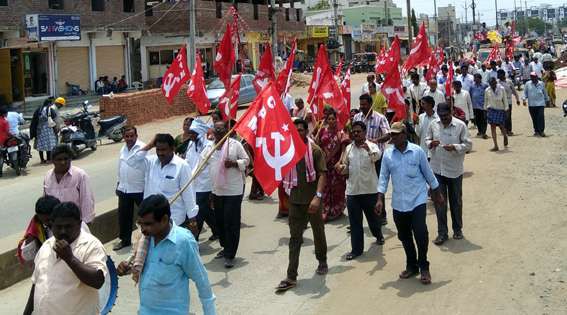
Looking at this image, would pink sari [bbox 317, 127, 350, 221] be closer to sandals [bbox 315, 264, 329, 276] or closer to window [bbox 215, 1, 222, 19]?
sandals [bbox 315, 264, 329, 276]

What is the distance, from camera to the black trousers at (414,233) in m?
6.33

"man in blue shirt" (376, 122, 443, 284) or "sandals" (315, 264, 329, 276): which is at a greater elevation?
"man in blue shirt" (376, 122, 443, 284)

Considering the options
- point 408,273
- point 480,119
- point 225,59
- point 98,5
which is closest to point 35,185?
point 225,59

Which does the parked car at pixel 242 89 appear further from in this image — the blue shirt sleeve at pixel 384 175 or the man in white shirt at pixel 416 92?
the blue shirt sleeve at pixel 384 175

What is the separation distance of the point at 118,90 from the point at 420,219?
86.7 feet

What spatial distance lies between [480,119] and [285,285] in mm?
10759

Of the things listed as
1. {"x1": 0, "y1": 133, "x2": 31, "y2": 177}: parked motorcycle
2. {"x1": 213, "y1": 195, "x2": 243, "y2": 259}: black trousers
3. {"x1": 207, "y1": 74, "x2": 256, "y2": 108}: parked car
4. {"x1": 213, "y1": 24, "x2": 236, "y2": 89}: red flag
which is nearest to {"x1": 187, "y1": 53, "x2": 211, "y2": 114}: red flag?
{"x1": 213, "y1": 24, "x2": 236, "y2": 89}: red flag

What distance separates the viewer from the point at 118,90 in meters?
30.9

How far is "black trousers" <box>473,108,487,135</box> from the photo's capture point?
1575cm

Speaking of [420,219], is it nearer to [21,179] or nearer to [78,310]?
[78,310]

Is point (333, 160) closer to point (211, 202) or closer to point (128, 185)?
point (211, 202)

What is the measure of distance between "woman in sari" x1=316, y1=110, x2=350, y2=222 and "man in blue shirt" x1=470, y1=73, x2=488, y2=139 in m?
7.58

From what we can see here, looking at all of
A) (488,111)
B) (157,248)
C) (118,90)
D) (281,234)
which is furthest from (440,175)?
(118,90)

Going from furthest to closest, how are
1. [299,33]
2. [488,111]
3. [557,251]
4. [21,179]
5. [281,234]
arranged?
1. [299,33]
2. [488,111]
3. [21,179]
4. [281,234]
5. [557,251]
